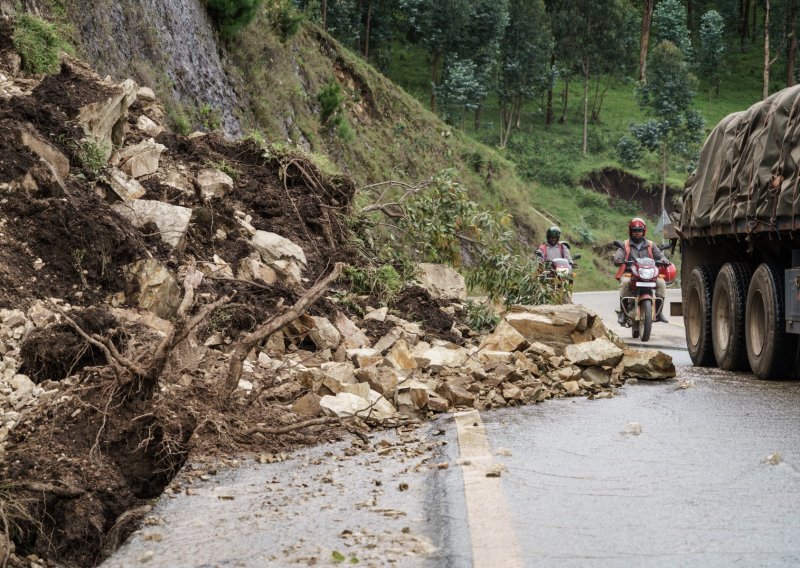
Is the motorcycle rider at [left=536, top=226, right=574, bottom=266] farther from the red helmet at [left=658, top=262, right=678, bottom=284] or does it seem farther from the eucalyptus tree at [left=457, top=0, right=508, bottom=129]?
the eucalyptus tree at [left=457, top=0, right=508, bottom=129]

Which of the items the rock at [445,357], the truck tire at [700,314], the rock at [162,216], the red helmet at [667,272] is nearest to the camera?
the rock at [445,357]

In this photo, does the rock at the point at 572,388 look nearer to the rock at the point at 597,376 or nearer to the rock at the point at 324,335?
the rock at the point at 597,376

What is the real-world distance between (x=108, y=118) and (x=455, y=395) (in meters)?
5.92

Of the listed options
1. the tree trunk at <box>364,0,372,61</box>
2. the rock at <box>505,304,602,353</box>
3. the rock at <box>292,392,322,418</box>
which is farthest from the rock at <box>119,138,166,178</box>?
the tree trunk at <box>364,0,372,61</box>

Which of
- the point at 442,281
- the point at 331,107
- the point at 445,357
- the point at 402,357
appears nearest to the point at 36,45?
the point at 442,281

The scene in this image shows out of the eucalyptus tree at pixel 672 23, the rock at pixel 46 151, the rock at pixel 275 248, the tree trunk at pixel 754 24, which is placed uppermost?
the tree trunk at pixel 754 24

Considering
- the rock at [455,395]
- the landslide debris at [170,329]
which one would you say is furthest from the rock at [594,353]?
the rock at [455,395]

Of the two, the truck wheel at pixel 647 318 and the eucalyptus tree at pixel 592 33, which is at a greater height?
the eucalyptus tree at pixel 592 33

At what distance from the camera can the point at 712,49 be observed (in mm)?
85625

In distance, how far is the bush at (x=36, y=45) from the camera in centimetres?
1395

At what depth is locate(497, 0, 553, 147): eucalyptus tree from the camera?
7031 centimetres

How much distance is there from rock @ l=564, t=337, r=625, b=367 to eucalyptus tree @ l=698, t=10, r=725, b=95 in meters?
78.4

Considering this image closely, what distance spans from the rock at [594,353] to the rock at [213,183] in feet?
15.9

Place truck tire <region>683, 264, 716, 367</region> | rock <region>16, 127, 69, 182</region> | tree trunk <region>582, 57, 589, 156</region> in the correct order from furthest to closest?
tree trunk <region>582, 57, 589, 156</region> → truck tire <region>683, 264, 716, 367</region> → rock <region>16, 127, 69, 182</region>
